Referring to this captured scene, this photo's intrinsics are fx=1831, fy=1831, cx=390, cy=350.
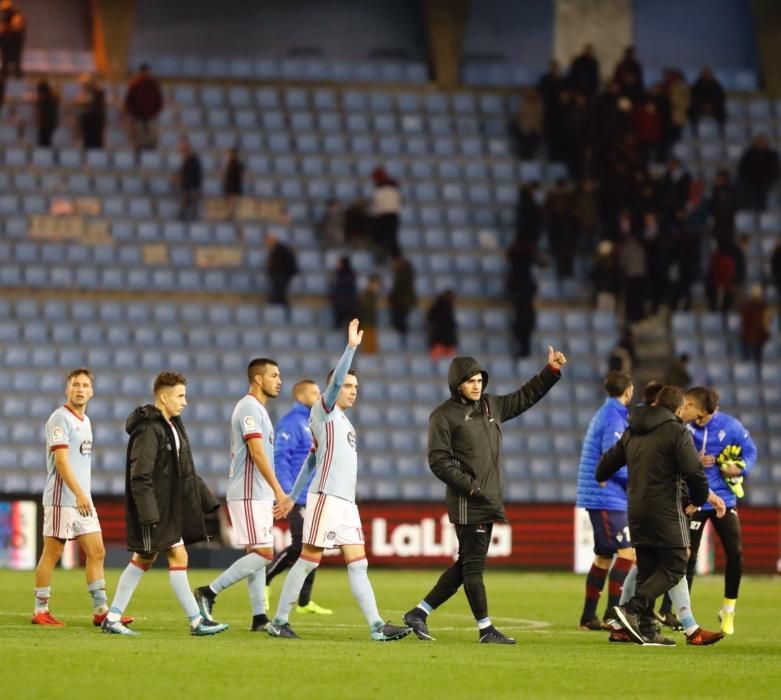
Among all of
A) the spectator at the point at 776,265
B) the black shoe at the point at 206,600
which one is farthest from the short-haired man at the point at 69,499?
the spectator at the point at 776,265

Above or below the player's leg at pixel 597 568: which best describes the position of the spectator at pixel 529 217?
above

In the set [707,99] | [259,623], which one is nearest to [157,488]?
[259,623]

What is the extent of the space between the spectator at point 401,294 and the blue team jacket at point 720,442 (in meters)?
16.4

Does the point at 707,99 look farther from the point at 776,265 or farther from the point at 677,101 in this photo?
the point at 776,265

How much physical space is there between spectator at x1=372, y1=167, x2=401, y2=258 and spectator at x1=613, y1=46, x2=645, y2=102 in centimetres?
509

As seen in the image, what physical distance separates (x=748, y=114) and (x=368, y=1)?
8159 mm

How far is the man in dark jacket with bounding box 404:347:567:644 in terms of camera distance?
12859 millimetres

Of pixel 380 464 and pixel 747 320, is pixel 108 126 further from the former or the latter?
pixel 747 320

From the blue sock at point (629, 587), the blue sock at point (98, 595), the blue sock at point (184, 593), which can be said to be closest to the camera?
the blue sock at point (184, 593)

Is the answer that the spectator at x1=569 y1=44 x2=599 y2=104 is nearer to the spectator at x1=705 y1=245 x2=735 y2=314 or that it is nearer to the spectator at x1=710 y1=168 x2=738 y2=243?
the spectator at x1=710 y1=168 x2=738 y2=243

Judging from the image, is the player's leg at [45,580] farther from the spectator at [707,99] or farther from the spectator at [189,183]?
the spectator at [707,99]

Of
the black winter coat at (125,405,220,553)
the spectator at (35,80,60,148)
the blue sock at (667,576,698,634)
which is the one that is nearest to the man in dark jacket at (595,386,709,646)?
the blue sock at (667,576,698,634)

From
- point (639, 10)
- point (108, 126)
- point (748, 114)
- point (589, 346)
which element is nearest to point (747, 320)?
point (589, 346)

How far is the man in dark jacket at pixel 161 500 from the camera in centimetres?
1278
